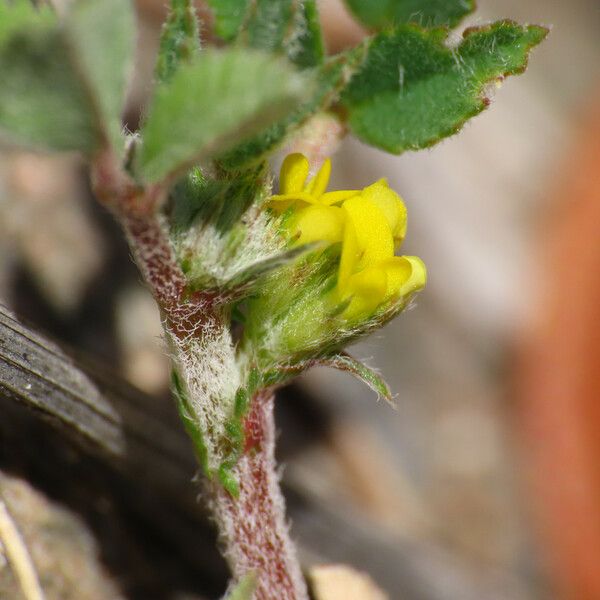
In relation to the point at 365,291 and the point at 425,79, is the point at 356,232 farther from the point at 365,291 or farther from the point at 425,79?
the point at 425,79

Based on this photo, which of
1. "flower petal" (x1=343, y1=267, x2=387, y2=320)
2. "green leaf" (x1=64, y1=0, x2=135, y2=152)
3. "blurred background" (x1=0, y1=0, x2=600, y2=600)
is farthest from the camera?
"blurred background" (x1=0, y1=0, x2=600, y2=600)

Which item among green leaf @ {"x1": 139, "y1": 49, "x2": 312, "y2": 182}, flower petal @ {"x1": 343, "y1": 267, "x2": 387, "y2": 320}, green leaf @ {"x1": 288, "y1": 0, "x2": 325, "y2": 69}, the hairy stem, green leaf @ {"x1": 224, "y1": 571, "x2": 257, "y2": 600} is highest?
green leaf @ {"x1": 288, "y1": 0, "x2": 325, "y2": 69}

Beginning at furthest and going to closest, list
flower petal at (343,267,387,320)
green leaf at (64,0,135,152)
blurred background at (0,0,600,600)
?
blurred background at (0,0,600,600), flower petal at (343,267,387,320), green leaf at (64,0,135,152)

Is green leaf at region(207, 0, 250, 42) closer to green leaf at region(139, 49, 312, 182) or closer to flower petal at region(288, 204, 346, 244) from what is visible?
flower petal at region(288, 204, 346, 244)

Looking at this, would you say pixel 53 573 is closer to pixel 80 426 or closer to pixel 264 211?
pixel 80 426

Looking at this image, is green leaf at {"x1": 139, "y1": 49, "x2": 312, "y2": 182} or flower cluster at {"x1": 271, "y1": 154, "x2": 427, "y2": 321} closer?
green leaf at {"x1": 139, "y1": 49, "x2": 312, "y2": 182}

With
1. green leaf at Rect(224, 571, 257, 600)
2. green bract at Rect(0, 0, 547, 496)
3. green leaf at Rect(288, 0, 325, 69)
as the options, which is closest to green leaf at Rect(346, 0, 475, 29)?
green bract at Rect(0, 0, 547, 496)

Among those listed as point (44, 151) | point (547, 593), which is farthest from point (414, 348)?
point (44, 151)
